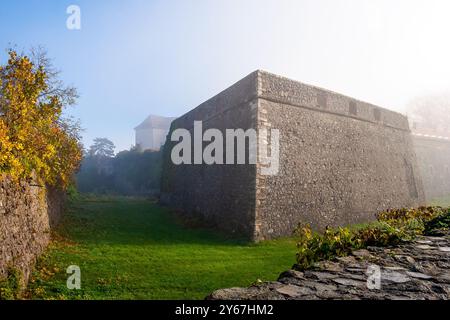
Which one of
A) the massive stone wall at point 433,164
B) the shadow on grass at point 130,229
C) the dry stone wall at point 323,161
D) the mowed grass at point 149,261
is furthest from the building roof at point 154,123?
the mowed grass at point 149,261

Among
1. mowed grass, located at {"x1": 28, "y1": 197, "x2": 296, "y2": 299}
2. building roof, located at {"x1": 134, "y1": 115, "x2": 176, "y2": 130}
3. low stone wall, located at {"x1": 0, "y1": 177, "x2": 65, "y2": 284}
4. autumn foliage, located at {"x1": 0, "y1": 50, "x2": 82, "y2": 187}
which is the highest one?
building roof, located at {"x1": 134, "y1": 115, "x2": 176, "y2": 130}

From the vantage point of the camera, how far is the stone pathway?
9.65 ft

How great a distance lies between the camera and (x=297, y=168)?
13430 millimetres

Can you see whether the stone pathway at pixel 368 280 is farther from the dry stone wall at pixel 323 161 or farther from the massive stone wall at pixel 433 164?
the massive stone wall at pixel 433 164

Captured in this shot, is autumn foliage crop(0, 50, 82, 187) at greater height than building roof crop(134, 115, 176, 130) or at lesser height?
lesser

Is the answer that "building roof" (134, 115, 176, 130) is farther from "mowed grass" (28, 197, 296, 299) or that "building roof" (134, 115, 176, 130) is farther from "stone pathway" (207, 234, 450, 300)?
"stone pathway" (207, 234, 450, 300)

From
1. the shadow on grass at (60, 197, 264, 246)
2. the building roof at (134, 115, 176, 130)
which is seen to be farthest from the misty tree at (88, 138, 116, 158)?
the shadow on grass at (60, 197, 264, 246)

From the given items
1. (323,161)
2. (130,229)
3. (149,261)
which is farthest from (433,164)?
(149,261)

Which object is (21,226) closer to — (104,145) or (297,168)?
(297,168)

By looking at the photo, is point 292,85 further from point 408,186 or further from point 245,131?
point 408,186

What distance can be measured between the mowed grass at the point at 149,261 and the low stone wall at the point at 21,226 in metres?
0.42

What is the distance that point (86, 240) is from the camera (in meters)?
10.9

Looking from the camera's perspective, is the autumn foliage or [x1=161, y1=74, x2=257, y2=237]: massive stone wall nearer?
the autumn foliage

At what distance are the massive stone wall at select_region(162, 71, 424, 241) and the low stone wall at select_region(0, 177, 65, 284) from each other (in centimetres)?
669
